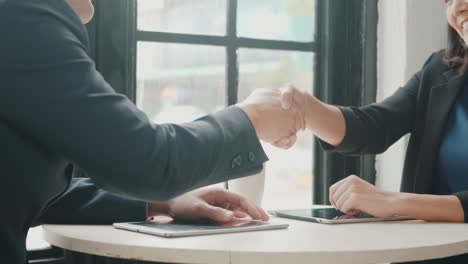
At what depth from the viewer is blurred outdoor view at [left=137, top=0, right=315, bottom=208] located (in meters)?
1.90

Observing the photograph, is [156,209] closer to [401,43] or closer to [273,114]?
[273,114]

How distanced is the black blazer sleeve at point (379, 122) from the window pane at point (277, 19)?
0.49m

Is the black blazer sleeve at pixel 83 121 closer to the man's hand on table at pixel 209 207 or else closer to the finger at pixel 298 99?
the man's hand on table at pixel 209 207

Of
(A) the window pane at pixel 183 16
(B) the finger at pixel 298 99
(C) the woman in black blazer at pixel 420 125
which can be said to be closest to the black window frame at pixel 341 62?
(A) the window pane at pixel 183 16

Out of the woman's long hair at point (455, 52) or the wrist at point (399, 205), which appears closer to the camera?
the wrist at point (399, 205)

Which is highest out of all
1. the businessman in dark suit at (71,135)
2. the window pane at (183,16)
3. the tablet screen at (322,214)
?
the window pane at (183,16)

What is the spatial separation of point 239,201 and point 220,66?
78cm

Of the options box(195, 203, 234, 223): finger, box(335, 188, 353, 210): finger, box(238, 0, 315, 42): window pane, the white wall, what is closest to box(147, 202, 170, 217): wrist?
box(195, 203, 234, 223): finger

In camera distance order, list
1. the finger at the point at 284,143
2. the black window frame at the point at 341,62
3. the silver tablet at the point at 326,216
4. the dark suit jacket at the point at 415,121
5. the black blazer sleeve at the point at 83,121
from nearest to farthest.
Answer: the black blazer sleeve at the point at 83,121
the silver tablet at the point at 326,216
the finger at the point at 284,143
the dark suit jacket at the point at 415,121
the black window frame at the point at 341,62

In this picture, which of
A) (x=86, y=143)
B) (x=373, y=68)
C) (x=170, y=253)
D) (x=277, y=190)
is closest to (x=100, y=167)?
(x=86, y=143)

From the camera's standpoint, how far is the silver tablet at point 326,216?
129 cm

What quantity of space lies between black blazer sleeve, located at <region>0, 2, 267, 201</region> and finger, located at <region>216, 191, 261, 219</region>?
31 cm

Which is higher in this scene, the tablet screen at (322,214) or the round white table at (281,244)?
the round white table at (281,244)

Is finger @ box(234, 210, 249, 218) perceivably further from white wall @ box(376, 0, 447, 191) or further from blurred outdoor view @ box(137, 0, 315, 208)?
white wall @ box(376, 0, 447, 191)
